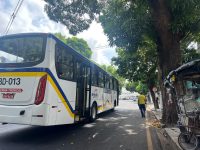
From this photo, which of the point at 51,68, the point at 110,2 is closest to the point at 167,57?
the point at 110,2

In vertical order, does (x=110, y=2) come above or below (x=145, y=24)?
above

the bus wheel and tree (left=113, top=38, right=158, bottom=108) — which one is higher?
tree (left=113, top=38, right=158, bottom=108)

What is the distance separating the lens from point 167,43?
10922mm

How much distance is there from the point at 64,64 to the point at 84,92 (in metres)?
2.70

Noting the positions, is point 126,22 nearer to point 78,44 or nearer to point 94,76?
point 94,76

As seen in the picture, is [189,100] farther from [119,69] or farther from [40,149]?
[119,69]

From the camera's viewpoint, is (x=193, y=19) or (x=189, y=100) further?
(x=193, y=19)

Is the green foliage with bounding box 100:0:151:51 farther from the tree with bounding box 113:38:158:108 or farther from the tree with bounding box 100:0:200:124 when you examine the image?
the tree with bounding box 113:38:158:108

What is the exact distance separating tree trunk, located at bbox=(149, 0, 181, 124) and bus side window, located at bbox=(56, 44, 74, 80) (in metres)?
4.78

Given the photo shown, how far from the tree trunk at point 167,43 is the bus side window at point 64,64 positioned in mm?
4776

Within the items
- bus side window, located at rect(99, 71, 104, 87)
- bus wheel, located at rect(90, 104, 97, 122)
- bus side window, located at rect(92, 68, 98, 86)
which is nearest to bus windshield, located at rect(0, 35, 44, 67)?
bus side window, located at rect(92, 68, 98, 86)

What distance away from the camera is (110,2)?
11797mm

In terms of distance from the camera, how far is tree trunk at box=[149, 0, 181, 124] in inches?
417

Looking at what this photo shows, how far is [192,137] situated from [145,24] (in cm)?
641
